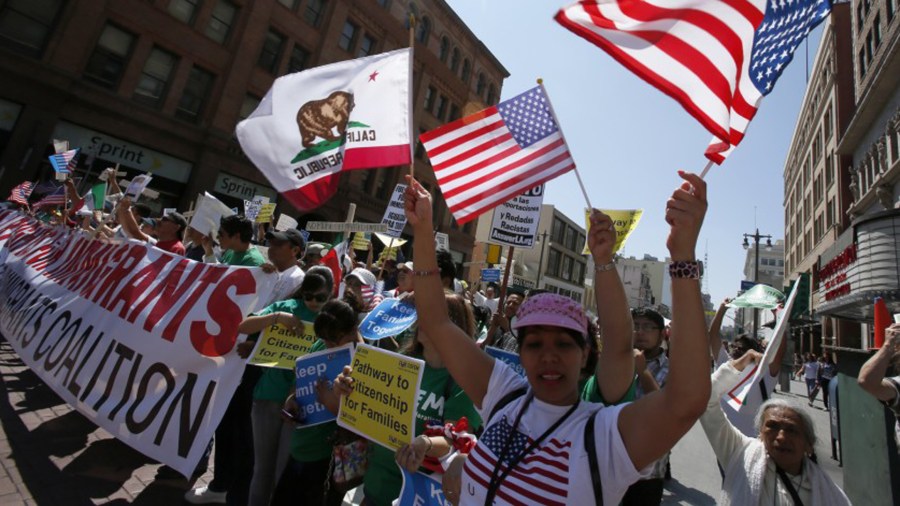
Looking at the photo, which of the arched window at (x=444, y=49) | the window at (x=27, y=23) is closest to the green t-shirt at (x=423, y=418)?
the window at (x=27, y=23)

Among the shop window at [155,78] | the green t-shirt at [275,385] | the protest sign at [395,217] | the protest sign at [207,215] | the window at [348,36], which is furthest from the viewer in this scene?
the window at [348,36]

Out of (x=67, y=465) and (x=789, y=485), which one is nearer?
(x=789, y=485)

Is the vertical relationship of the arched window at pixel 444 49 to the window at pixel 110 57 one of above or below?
above

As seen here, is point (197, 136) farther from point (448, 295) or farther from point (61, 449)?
point (448, 295)

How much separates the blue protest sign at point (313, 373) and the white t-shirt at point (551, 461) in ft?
4.78

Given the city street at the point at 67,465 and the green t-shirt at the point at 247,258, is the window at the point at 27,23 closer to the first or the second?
the city street at the point at 67,465

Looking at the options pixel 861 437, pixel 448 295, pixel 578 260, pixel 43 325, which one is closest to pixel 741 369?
pixel 861 437

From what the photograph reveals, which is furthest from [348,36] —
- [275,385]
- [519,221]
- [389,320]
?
[275,385]

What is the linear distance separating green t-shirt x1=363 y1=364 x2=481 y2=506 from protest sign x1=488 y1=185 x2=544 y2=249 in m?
3.72

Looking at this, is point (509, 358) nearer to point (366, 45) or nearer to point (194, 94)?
point (194, 94)

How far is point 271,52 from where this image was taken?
21375mm

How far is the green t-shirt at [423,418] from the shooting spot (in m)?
2.61

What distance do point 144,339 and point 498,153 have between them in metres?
3.73

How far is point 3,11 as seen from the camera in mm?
14266
